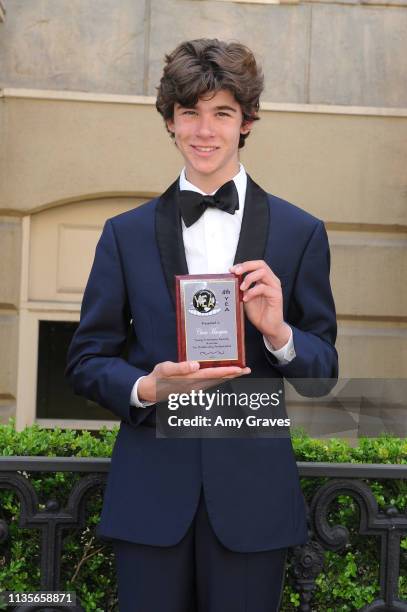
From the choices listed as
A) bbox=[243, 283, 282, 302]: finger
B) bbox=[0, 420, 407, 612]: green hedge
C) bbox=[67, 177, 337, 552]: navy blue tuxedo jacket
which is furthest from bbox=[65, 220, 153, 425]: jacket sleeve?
bbox=[0, 420, 407, 612]: green hedge

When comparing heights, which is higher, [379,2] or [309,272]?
[379,2]

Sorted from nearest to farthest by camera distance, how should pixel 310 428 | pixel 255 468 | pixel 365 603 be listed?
pixel 255 468 → pixel 310 428 → pixel 365 603

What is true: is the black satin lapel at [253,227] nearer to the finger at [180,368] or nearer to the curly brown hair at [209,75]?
the curly brown hair at [209,75]

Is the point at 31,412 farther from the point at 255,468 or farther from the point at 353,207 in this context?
the point at 255,468

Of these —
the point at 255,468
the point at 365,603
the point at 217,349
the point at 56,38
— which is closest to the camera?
the point at 217,349

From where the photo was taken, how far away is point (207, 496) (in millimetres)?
2490

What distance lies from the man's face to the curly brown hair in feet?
0.08

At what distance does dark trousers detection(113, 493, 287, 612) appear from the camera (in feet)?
8.13

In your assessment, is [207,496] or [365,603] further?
[365,603]

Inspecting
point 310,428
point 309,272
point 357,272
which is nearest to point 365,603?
point 310,428

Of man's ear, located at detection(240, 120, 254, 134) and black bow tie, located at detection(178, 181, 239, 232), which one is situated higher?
man's ear, located at detection(240, 120, 254, 134)

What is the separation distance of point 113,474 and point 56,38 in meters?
5.43

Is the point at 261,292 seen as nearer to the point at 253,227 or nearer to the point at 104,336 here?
the point at 253,227

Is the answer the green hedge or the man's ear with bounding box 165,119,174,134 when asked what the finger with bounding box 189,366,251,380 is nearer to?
the man's ear with bounding box 165,119,174,134
